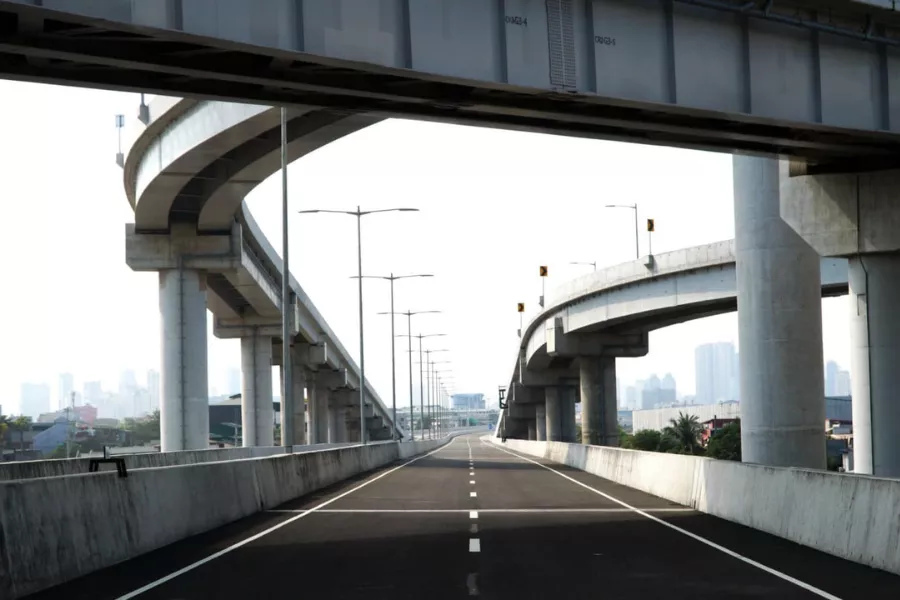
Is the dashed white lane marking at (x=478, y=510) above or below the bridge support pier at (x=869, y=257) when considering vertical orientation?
below

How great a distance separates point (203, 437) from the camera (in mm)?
46031

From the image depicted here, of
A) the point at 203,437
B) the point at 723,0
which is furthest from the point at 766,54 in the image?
the point at 203,437

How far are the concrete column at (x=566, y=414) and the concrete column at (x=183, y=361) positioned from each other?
58257mm

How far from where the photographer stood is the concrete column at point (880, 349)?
26.9m

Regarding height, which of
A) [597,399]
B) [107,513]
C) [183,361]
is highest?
[183,361]

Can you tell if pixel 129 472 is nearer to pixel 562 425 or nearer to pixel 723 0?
pixel 723 0

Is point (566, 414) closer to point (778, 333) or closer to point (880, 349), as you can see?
point (778, 333)

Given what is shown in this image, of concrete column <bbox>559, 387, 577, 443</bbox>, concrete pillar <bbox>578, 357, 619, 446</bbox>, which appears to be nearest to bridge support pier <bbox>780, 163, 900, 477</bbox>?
concrete pillar <bbox>578, 357, 619, 446</bbox>

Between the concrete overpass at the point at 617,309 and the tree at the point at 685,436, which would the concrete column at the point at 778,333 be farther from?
the tree at the point at 685,436

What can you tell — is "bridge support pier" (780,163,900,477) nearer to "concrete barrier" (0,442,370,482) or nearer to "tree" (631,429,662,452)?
"concrete barrier" (0,442,370,482)

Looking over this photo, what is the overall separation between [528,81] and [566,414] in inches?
3328

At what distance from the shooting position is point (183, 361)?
44906 mm

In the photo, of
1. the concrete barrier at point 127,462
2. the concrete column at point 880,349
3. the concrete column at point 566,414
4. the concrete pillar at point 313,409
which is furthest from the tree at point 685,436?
the concrete column at point 880,349

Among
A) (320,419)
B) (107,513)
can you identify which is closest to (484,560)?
(107,513)
